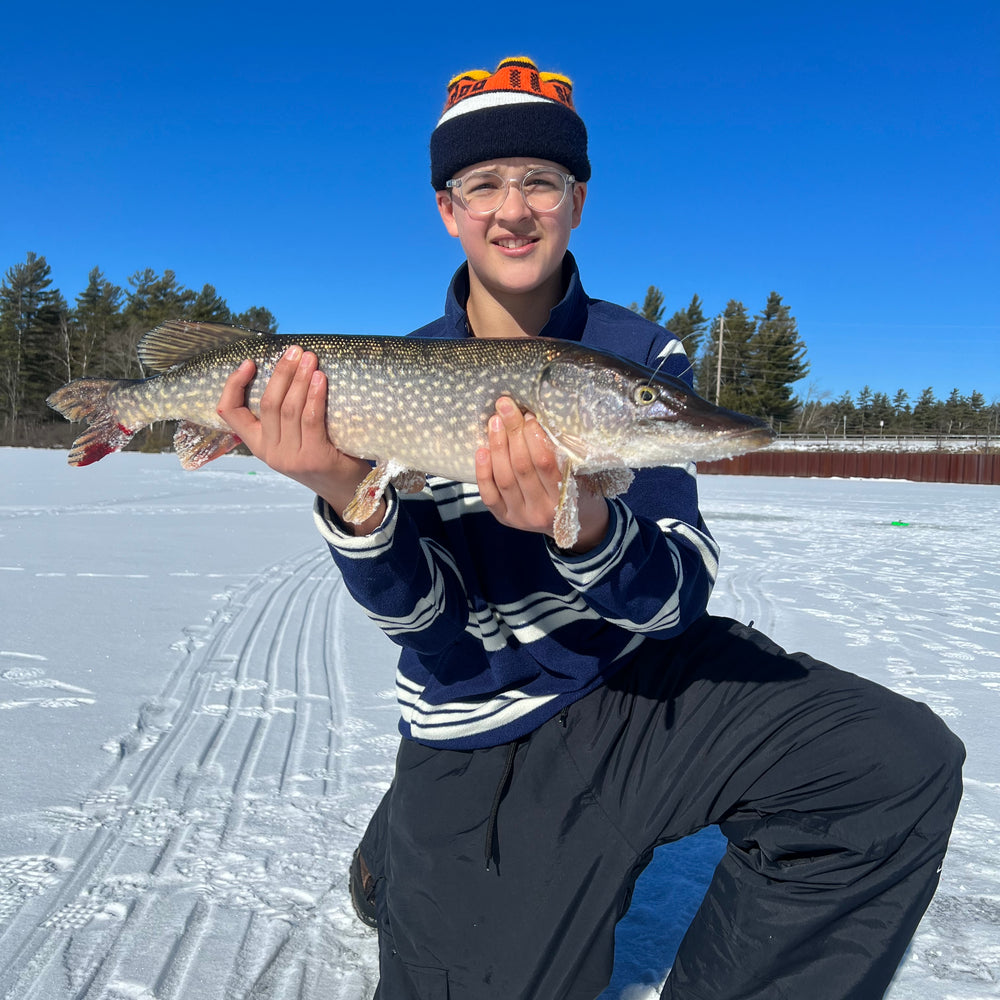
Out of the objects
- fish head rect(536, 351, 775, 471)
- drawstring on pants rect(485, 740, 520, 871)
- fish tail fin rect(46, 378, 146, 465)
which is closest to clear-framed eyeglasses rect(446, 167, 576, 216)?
fish head rect(536, 351, 775, 471)

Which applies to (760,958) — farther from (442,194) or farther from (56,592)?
(56,592)

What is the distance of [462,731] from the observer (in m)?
2.20

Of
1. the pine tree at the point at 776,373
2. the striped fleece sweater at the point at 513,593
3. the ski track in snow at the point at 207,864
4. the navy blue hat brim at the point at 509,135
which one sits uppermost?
the pine tree at the point at 776,373

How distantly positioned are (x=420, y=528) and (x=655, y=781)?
108 centimetres

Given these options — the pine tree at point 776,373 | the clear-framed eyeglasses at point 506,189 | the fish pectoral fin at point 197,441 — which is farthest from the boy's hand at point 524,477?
the pine tree at point 776,373

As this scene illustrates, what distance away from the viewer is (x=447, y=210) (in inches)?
110

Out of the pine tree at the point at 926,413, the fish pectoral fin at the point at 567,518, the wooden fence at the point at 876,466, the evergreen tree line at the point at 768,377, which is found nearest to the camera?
the fish pectoral fin at the point at 567,518

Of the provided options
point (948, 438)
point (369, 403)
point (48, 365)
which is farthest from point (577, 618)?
point (48, 365)

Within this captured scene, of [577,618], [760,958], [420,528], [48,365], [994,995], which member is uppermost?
[48,365]

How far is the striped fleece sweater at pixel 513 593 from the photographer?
1923mm

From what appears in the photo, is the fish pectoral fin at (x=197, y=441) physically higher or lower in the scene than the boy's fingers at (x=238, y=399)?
lower

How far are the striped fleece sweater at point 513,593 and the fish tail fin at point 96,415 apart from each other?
0.89 m

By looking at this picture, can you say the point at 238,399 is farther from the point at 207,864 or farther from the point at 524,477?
the point at 207,864

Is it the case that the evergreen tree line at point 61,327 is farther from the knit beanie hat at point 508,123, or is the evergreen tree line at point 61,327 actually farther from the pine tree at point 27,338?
the knit beanie hat at point 508,123
